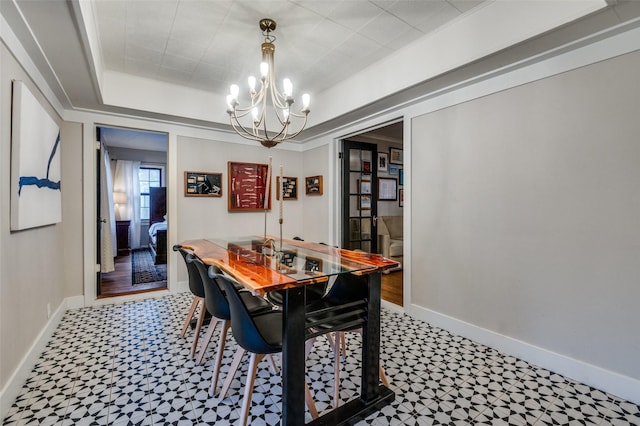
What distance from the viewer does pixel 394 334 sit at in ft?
8.83

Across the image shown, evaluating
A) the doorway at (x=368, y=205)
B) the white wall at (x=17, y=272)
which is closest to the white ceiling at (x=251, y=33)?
the white wall at (x=17, y=272)

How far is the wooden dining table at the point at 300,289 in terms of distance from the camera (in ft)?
4.64

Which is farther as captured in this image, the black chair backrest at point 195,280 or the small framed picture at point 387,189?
the small framed picture at point 387,189

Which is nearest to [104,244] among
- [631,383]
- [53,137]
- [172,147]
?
[172,147]

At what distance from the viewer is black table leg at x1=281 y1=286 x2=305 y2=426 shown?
141 cm

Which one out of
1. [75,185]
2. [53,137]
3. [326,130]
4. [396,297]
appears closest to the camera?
[53,137]

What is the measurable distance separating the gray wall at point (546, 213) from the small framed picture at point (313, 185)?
73.5 inches

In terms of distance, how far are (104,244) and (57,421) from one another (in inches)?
138

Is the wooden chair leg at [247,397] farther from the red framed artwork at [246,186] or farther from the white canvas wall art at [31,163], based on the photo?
the red framed artwork at [246,186]

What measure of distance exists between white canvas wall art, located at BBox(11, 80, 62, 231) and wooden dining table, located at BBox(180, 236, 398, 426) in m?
1.09

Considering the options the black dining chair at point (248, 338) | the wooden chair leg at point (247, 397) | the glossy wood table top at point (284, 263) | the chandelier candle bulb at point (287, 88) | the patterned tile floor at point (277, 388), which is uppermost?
the chandelier candle bulb at point (287, 88)

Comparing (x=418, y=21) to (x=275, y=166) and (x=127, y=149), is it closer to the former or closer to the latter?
(x=275, y=166)

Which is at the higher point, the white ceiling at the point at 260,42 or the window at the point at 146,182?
the white ceiling at the point at 260,42

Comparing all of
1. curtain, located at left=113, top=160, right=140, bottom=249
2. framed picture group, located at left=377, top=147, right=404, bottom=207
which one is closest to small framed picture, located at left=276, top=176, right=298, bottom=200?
framed picture group, located at left=377, top=147, right=404, bottom=207
